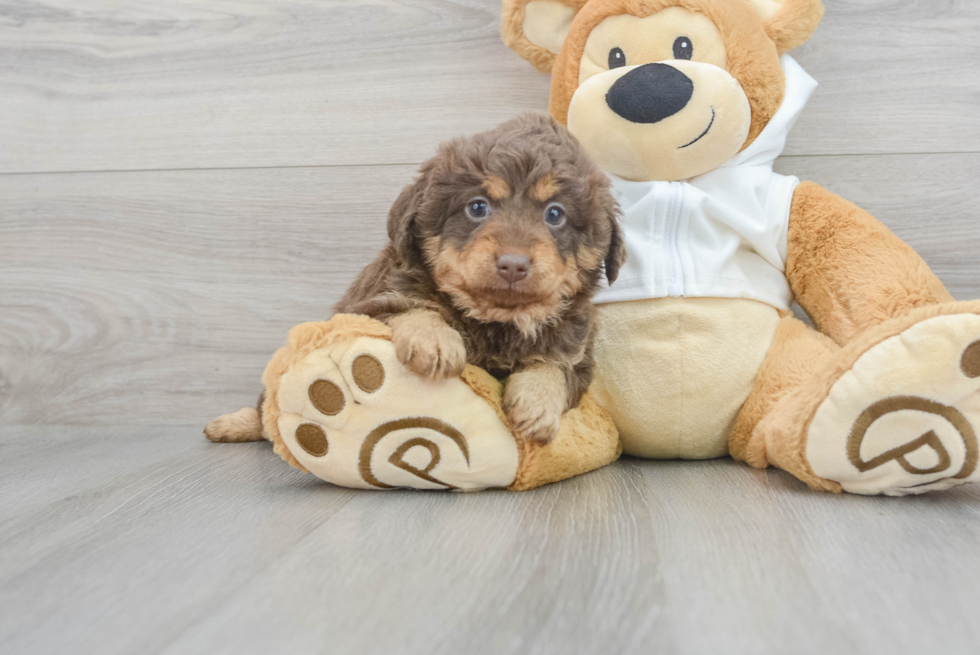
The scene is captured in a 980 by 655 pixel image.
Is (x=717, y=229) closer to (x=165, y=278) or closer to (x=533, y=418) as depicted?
(x=533, y=418)

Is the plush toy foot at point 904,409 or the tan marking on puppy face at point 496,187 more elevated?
the tan marking on puppy face at point 496,187

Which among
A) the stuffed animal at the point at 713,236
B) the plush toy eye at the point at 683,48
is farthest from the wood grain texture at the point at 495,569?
the plush toy eye at the point at 683,48

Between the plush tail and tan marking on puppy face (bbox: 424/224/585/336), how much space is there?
722mm

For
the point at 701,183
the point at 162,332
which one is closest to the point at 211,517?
the point at 162,332

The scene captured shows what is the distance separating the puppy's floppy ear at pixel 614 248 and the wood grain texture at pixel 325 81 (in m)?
0.57

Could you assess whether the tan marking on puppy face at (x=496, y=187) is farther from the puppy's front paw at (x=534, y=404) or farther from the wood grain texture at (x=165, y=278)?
the wood grain texture at (x=165, y=278)

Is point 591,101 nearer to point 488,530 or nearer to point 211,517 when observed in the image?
point 488,530

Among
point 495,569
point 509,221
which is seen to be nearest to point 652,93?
point 509,221

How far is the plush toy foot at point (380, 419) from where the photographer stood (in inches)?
38.7

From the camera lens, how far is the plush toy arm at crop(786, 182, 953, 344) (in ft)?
3.85

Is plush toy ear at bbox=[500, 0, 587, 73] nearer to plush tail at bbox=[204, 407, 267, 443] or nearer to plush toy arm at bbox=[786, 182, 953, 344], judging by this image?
plush toy arm at bbox=[786, 182, 953, 344]

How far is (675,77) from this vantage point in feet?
3.81

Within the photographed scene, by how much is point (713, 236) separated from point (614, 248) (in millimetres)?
267

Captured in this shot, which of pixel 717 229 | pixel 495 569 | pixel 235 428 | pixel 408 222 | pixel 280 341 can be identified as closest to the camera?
pixel 495 569
